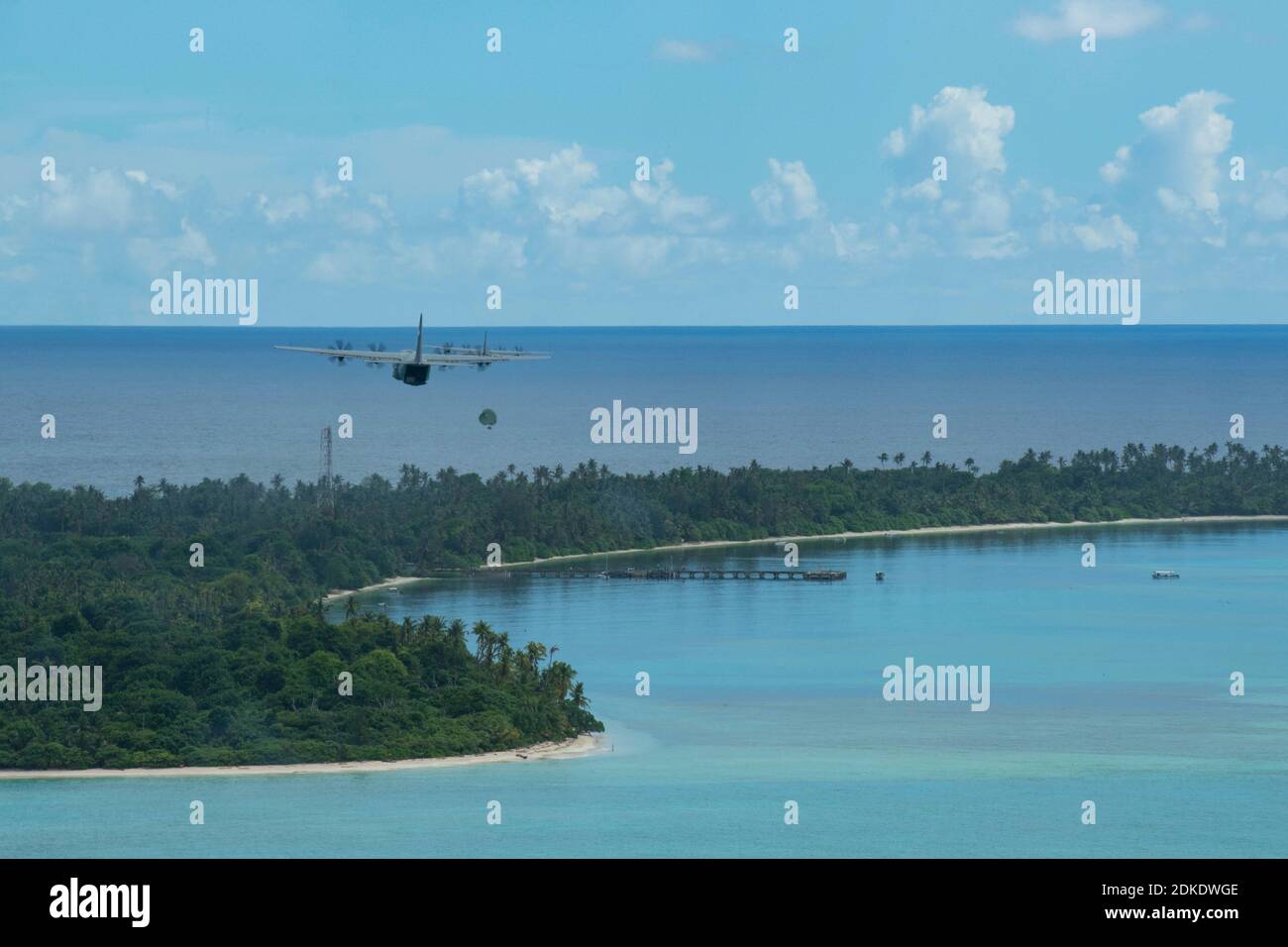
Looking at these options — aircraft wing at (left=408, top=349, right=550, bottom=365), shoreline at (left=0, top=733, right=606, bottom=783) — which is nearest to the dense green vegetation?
shoreline at (left=0, top=733, right=606, bottom=783)

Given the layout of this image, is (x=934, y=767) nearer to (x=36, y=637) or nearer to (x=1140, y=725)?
(x=1140, y=725)

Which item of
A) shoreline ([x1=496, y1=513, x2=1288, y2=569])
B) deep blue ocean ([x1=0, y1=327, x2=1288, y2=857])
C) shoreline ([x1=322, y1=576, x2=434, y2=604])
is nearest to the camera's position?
deep blue ocean ([x1=0, y1=327, x2=1288, y2=857])

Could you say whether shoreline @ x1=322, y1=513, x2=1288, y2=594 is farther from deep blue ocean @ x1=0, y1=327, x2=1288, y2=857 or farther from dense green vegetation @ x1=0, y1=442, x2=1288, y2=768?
deep blue ocean @ x1=0, y1=327, x2=1288, y2=857

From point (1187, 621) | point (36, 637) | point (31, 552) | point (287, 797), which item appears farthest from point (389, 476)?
point (287, 797)


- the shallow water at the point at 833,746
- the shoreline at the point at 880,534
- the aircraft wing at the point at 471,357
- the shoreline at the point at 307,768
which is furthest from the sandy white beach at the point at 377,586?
the aircraft wing at the point at 471,357

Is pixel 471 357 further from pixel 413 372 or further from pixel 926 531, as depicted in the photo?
pixel 926 531
